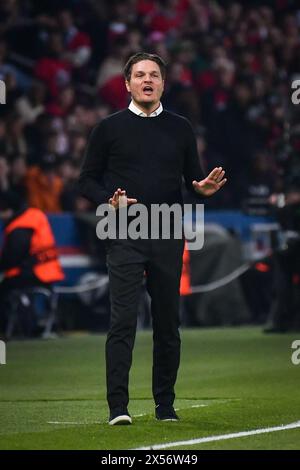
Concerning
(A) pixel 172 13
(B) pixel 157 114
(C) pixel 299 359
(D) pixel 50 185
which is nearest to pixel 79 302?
(D) pixel 50 185

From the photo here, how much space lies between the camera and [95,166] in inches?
329

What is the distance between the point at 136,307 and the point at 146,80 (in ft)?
4.47

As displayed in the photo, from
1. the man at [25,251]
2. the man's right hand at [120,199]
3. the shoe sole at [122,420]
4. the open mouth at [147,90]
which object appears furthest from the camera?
the man at [25,251]

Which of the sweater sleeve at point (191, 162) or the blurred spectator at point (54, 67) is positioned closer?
the sweater sleeve at point (191, 162)

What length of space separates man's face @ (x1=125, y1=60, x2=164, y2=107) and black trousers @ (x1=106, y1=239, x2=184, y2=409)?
0.88 meters

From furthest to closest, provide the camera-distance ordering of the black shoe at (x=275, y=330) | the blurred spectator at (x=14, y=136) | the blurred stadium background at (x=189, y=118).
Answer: the blurred spectator at (x=14, y=136) → the blurred stadium background at (x=189, y=118) → the black shoe at (x=275, y=330)

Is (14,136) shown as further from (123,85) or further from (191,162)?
(191,162)

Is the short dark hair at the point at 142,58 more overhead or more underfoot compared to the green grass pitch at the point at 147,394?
more overhead

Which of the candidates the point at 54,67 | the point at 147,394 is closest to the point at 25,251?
the point at 54,67

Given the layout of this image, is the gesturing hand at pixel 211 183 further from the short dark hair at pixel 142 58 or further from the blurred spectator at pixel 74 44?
the blurred spectator at pixel 74 44

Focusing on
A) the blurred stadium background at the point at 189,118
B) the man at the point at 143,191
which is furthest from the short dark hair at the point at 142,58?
the blurred stadium background at the point at 189,118

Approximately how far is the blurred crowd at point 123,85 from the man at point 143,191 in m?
8.75

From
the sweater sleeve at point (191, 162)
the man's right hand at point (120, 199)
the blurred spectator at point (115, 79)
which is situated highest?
the blurred spectator at point (115, 79)

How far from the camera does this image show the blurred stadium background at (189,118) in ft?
57.0
